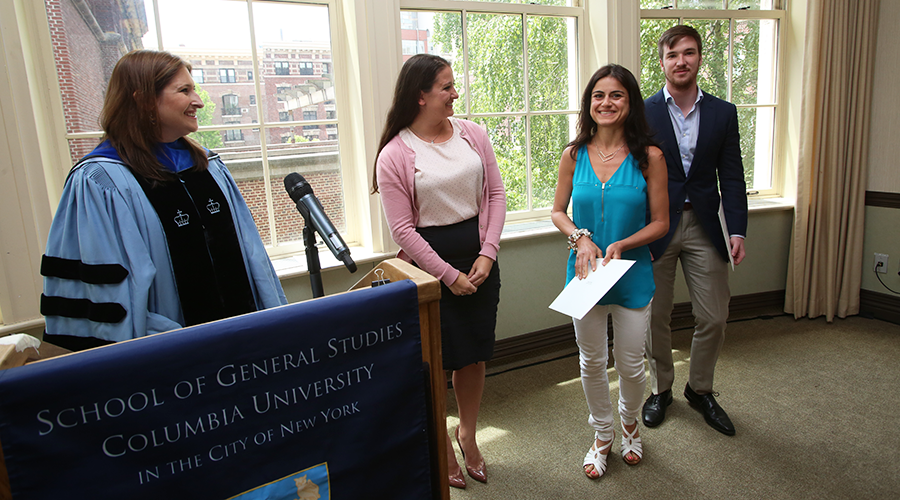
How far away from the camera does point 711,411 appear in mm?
2250

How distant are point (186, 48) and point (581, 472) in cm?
230

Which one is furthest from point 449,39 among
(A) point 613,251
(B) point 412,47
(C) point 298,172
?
(A) point 613,251

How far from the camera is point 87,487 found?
0.75 metres

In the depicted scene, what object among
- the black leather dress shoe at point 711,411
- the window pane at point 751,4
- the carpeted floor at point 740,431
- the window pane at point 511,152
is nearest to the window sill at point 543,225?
the window pane at point 511,152

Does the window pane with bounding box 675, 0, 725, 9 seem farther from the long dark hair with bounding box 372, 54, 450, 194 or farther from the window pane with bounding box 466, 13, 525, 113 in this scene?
the long dark hair with bounding box 372, 54, 450, 194

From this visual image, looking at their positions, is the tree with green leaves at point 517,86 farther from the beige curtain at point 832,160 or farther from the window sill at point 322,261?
the beige curtain at point 832,160

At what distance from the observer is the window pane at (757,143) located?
3.57 metres

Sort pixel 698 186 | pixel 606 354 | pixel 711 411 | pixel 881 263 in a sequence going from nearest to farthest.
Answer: pixel 606 354
pixel 698 186
pixel 711 411
pixel 881 263

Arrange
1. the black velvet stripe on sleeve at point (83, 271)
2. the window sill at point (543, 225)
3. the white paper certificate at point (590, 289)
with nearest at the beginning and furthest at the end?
the black velvet stripe on sleeve at point (83, 271)
the white paper certificate at point (590, 289)
the window sill at point (543, 225)

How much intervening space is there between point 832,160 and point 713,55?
948 mm

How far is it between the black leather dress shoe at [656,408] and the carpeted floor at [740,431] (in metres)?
0.04

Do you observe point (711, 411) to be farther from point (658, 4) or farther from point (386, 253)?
point (658, 4)

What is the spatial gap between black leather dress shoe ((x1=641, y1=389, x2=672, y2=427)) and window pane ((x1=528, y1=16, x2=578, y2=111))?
1.65 meters

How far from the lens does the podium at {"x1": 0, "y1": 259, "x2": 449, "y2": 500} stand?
72 centimetres
